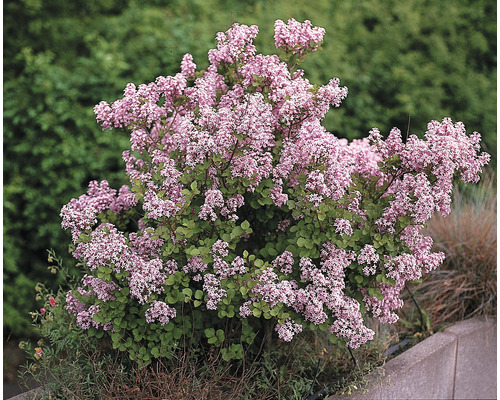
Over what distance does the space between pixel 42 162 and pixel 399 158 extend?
240 cm

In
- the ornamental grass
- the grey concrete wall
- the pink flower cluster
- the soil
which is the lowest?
the grey concrete wall

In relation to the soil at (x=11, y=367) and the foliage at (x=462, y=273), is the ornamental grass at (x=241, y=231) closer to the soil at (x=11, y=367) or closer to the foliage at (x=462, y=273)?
the foliage at (x=462, y=273)

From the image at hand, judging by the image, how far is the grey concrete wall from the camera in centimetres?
268

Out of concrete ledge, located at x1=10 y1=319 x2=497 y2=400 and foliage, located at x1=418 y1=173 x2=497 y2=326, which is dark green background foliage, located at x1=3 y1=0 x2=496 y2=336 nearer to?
→ foliage, located at x1=418 y1=173 x2=497 y2=326

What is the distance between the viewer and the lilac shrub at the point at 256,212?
220cm

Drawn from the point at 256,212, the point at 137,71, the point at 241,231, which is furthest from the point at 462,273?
the point at 137,71

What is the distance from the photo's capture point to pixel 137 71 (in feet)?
13.1

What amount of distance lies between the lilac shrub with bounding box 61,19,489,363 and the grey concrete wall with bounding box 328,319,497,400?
1.33ft

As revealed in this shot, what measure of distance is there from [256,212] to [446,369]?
54.3 inches

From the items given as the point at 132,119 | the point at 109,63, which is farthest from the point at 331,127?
the point at 132,119

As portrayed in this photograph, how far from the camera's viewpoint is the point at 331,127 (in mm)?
4637

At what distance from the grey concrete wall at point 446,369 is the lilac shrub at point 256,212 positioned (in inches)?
15.9

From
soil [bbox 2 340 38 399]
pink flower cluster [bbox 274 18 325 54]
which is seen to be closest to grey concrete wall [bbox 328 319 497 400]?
pink flower cluster [bbox 274 18 325 54]

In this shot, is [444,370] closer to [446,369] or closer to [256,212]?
[446,369]
